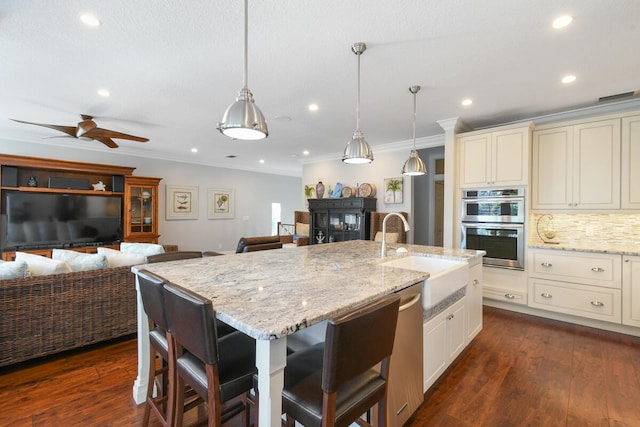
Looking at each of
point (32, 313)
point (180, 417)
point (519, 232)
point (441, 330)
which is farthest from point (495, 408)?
point (32, 313)

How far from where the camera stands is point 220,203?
8016 mm

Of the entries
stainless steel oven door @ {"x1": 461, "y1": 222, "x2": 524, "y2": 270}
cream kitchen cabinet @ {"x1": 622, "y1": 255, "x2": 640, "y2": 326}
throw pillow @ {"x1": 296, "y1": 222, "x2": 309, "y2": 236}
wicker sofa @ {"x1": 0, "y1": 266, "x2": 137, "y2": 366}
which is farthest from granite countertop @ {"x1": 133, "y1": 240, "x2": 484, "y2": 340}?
throw pillow @ {"x1": 296, "y1": 222, "x2": 309, "y2": 236}

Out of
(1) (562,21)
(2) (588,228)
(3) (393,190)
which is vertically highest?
(1) (562,21)

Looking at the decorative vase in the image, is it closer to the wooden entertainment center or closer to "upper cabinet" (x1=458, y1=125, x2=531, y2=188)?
"upper cabinet" (x1=458, y1=125, x2=531, y2=188)

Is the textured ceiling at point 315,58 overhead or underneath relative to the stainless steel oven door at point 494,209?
overhead

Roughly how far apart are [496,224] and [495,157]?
0.90 meters

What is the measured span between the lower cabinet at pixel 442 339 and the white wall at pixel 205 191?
5.96 metres

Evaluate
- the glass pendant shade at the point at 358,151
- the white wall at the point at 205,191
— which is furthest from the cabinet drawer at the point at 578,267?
the white wall at the point at 205,191

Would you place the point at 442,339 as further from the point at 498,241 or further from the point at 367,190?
the point at 367,190

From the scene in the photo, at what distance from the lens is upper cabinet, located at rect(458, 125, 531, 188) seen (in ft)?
12.0

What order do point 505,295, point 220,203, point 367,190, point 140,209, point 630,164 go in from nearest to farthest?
1. point 630,164
2. point 505,295
3. point 367,190
4. point 140,209
5. point 220,203

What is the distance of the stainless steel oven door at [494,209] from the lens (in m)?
3.69

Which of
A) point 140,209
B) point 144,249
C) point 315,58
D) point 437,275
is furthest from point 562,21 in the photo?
point 140,209

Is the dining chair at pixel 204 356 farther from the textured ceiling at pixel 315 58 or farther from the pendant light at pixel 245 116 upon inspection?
the textured ceiling at pixel 315 58
